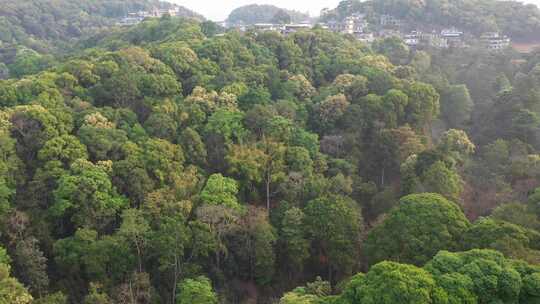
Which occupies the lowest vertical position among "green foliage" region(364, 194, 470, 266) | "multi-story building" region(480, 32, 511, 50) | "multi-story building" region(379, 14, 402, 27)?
"green foliage" region(364, 194, 470, 266)

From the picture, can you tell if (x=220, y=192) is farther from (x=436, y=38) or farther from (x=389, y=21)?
(x=389, y=21)

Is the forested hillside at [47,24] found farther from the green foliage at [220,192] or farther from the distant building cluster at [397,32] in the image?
the green foliage at [220,192]

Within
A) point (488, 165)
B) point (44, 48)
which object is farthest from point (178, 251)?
point (44, 48)

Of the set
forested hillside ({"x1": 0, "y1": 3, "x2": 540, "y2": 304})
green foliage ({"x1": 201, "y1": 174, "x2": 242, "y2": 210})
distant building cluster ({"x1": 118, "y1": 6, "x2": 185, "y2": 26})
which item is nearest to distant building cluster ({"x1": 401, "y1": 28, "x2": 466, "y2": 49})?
forested hillside ({"x1": 0, "y1": 3, "x2": 540, "y2": 304})

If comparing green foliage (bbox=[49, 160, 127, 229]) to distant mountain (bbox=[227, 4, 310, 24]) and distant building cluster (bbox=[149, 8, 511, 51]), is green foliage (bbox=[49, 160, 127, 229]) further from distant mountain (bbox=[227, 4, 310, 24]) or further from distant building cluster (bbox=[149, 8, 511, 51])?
distant mountain (bbox=[227, 4, 310, 24])

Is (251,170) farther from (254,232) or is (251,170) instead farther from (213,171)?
(254,232)

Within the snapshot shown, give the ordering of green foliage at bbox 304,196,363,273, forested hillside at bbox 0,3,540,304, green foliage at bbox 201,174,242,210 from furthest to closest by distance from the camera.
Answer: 1. green foliage at bbox 201,174,242,210
2. green foliage at bbox 304,196,363,273
3. forested hillside at bbox 0,3,540,304

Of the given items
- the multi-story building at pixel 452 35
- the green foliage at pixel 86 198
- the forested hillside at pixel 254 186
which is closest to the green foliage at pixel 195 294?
the forested hillside at pixel 254 186

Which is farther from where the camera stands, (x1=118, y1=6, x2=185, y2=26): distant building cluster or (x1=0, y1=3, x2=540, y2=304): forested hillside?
(x1=118, y1=6, x2=185, y2=26): distant building cluster
